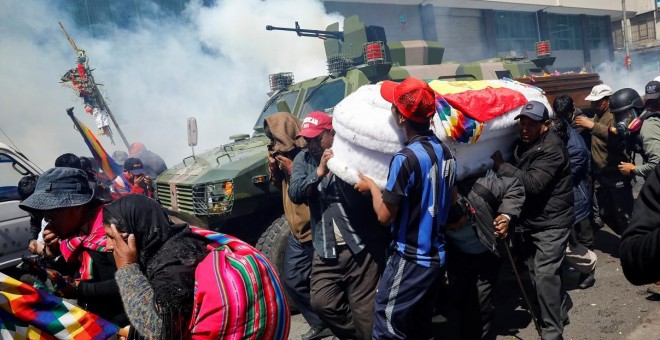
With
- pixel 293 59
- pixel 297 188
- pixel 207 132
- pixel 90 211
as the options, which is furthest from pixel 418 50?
pixel 293 59

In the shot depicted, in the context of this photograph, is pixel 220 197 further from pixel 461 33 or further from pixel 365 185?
pixel 461 33

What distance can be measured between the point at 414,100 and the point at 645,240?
134cm

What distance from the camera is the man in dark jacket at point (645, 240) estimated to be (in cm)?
149

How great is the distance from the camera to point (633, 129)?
475 cm

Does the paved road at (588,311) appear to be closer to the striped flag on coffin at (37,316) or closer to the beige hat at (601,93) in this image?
the beige hat at (601,93)

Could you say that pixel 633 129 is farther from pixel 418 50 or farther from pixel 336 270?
pixel 418 50

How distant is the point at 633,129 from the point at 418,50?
3884 millimetres

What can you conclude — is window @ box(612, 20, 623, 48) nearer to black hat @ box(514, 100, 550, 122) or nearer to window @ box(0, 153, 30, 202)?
black hat @ box(514, 100, 550, 122)

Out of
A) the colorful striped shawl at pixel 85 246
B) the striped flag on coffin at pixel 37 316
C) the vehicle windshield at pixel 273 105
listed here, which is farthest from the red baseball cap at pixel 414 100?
the vehicle windshield at pixel 273 105

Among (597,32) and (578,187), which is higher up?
(597,32)

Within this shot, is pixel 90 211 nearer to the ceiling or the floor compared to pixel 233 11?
nearer to the floor

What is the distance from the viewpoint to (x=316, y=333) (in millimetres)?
4160

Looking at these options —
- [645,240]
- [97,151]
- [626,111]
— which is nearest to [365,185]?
[645,240]

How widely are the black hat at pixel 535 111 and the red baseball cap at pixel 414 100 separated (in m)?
1.08
